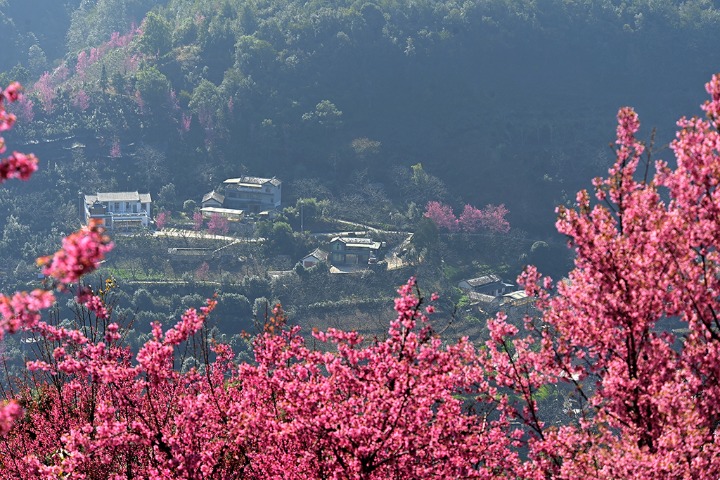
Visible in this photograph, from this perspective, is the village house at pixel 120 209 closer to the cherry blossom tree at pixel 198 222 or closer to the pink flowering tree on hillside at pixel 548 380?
the cherry blossom tree at pixel 198 222

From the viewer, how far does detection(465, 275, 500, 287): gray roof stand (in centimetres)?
7319

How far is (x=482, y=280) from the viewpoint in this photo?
7381 cm

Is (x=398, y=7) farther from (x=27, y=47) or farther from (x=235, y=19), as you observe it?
(x=27, y=47)

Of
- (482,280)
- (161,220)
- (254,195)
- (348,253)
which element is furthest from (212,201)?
(482,280)

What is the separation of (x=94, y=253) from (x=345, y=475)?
502 centimetres

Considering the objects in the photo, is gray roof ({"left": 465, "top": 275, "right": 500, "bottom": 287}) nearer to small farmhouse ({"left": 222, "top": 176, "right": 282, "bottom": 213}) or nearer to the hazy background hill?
the hazy background hill

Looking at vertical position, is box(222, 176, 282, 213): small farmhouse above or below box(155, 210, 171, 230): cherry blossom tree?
above

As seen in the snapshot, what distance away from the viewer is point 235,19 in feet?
361

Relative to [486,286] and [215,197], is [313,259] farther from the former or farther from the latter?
[215,197]

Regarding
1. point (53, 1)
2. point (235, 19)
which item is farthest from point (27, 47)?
point (235, 19)

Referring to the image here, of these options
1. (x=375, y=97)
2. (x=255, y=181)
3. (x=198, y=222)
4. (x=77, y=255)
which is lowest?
(x=198, y=222)

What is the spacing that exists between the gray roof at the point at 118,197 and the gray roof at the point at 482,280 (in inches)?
1094

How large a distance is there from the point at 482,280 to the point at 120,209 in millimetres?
29998

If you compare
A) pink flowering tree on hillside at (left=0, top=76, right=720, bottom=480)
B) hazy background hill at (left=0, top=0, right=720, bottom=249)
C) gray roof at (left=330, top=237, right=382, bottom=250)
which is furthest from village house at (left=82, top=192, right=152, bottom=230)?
pink flowering tree on hillside at (left=0, top=76, right=720, bottom=480)
